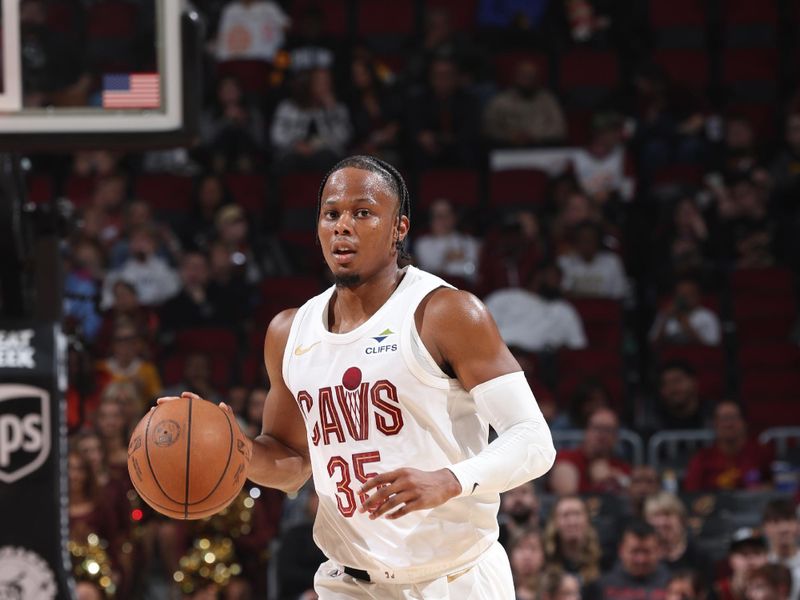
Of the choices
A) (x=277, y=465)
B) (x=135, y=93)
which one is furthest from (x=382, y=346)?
(x=135, y=93)

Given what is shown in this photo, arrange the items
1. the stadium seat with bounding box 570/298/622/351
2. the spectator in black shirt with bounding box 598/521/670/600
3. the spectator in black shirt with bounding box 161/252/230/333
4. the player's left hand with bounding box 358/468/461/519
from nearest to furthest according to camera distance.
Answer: the player's left hand with bounding box 358/468/461/519 → the spectator in black shirt with bounding box 598/521/670/600 → the stadium seat with bounding box 570/298/622/351 → the spectator in black shirt with bounding box 161/252/230/333

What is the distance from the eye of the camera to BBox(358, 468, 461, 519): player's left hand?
10.7 feet

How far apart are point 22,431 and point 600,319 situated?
5.08 meters

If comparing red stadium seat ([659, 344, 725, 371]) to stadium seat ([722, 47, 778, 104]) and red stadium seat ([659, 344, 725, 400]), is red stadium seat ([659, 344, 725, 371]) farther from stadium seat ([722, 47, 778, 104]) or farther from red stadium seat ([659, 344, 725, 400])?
stadium seat ([722, 47, 778, 104])

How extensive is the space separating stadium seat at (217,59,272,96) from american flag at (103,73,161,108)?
22.5 ft

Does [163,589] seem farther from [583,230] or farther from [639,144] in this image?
[639,144]

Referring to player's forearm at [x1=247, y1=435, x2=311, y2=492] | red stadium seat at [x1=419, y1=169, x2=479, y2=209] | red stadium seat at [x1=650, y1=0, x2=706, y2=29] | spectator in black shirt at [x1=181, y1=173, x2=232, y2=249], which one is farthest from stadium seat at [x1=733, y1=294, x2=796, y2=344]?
player's forearm at [x1=247, y1=435, x2=311, y2=492]

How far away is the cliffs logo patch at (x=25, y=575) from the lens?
5.79 m

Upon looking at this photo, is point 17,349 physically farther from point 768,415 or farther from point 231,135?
point 231,135

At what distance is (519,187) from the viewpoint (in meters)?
11.0

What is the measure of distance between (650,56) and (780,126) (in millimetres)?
1292

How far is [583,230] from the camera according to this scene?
10.1 meters

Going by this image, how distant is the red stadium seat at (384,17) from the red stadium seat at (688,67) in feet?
7.31

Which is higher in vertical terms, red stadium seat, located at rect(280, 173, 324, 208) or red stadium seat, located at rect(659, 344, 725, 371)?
red stadium seat, located at rect(280, 173, 324, 208)
